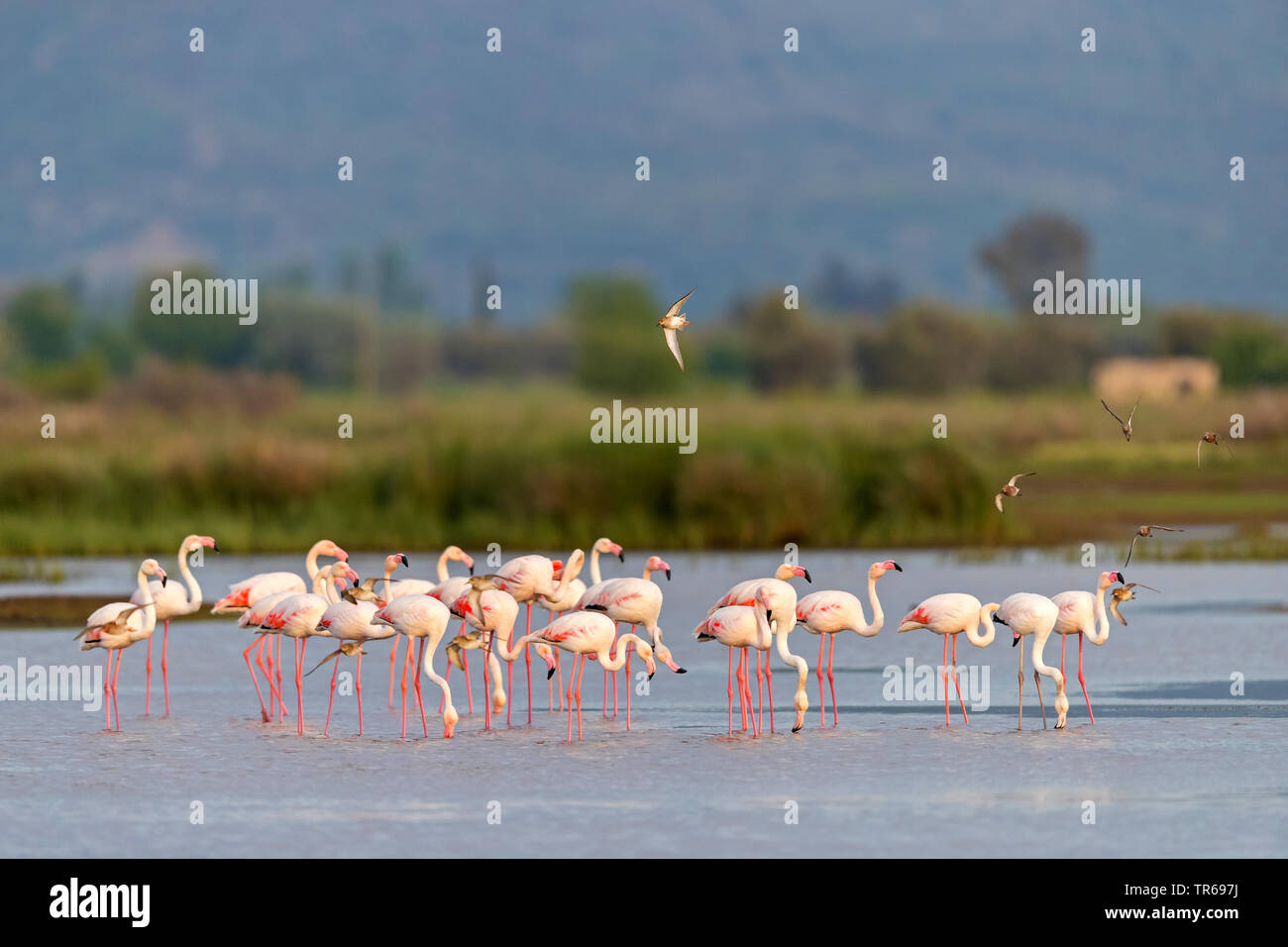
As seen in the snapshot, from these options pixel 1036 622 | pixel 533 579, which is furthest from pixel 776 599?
pixel 533 579

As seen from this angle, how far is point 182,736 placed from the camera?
1302cm

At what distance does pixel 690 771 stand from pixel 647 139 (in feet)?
472

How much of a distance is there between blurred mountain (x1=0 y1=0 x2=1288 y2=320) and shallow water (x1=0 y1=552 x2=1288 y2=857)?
351ft

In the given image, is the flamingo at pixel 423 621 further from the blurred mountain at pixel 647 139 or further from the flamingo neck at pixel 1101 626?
the blurred mountain at pixel 647 139

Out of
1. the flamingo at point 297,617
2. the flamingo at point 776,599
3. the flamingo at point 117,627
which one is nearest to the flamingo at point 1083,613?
the flamingo at point 776,599

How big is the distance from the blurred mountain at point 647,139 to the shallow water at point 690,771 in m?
107

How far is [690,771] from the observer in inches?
456

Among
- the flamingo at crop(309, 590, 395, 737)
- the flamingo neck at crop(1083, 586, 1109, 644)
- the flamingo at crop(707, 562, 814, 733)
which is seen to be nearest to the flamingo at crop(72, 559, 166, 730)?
the flamingo at crop(309, 590, 395, 737)

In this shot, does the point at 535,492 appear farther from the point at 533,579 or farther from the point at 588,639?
the point at 588,639

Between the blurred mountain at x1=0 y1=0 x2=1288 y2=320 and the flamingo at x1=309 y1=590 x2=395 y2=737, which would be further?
the blurred mountain at x1=0 y1=0 x2=1288 y2=320

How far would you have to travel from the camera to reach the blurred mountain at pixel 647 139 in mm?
137750

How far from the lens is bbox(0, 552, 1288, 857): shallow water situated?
9.76m

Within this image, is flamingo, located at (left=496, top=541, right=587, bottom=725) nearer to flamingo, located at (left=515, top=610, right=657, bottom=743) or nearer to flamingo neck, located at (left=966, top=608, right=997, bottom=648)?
flamingo, located at (left=515, top=610, right=657, bottom=743)
